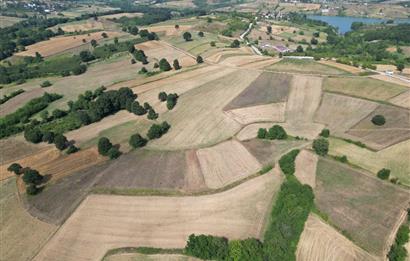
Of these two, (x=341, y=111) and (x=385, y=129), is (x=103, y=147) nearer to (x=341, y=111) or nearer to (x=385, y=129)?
(x=341, y=111)

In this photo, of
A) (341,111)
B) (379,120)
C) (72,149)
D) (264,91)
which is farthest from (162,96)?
(379,120)

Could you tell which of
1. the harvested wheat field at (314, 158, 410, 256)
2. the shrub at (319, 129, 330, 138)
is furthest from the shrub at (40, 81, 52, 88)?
the harvested wheat field at (314, 158, 410, 256)

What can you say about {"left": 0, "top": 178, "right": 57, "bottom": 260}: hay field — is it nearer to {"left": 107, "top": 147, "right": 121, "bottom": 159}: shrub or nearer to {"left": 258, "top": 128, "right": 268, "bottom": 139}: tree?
{"left": 107, "top": 147, "right": 121, "bottom": 159}: shrub

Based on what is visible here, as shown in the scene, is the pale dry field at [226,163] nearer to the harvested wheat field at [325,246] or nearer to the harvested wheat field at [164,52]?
the harvested wheat field at [325,246]

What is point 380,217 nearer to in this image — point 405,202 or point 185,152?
point 405,202

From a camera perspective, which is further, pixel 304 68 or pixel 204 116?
pixel 304 68

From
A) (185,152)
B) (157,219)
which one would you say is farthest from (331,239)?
(185,152)
